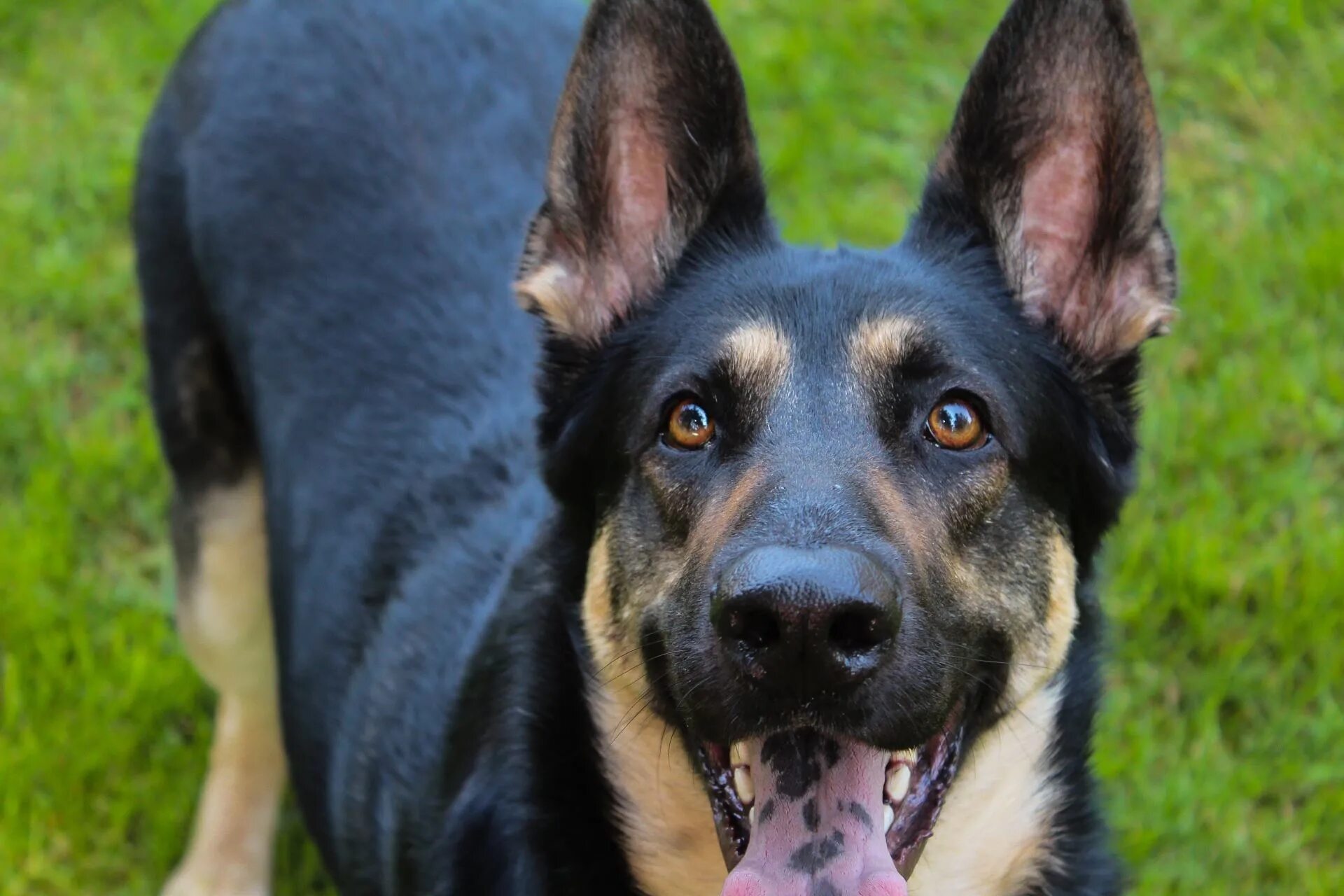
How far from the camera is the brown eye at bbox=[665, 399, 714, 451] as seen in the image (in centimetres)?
312

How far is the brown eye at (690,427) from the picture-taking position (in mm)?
3115

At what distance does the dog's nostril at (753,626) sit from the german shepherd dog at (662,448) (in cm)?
1

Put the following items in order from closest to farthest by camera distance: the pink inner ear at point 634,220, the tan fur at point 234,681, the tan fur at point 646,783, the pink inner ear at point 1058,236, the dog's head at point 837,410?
the dog's head at point 837,410 → the tan fur at point 646,783 → the pink inner ear at point 1058,236 → the pink inner ear at point 634,220 → the tan fur at point 234,681

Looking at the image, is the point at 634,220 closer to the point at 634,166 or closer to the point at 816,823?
the point at 634,166

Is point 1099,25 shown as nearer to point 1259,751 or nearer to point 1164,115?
point 1259,751

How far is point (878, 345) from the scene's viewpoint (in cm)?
307

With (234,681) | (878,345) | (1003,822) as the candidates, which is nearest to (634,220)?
(878,345)

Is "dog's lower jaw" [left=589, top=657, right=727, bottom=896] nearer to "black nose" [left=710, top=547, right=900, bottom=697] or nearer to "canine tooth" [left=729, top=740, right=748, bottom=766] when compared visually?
"canine tooth" [left=729, top=740, right=748, bottom=766]

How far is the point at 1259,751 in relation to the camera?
198 inches

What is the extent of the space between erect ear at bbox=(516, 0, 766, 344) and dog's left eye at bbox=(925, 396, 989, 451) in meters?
0.69

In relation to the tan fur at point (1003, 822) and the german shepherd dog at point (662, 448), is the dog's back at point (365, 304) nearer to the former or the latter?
the german shepherd dog at point (662, 448)

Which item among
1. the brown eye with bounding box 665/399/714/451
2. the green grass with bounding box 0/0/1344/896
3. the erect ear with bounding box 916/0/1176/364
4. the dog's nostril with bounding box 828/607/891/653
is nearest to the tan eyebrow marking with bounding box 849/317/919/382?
the brown eye with bounding box 665/399/714/451

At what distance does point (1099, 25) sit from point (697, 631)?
4.73ft

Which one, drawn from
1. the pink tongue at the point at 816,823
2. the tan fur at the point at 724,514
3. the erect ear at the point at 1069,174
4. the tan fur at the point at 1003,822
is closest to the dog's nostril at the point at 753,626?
the tan fur at the point at 724,514
